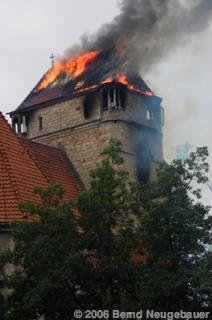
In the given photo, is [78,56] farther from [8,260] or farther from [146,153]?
[8,260]

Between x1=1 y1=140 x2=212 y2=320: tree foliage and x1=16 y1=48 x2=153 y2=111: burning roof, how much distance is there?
45.4 feet

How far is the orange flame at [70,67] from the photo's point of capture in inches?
1439

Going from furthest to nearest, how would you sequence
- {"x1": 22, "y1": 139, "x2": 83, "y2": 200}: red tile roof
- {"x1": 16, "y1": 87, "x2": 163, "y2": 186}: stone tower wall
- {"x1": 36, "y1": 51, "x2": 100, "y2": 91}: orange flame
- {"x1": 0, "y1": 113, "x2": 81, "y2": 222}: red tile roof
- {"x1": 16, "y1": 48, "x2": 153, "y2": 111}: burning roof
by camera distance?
{"x1": 36, "y1": 51, "x2": 100, "y2": 91}: orange flame, {"x1": 16, "y1": 48, "x2": 153, "y2": 111}: burning roof, {"x1": 16, "y1": 87, "x2": 163, "y2": 186}: stone tower wall, {"x1": 22, "y1": 139, "x2": 83, "y2": 200}: red tile roof, {"x1": 0, "y1": 113, "x2": 81, "y2": 222}: red tile roof

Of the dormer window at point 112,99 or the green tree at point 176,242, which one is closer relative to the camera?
the green tree at point 176,242

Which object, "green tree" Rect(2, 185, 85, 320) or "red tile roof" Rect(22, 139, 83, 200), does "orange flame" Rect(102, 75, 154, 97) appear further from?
"green tree" Rect(2, 185, 85, 320)

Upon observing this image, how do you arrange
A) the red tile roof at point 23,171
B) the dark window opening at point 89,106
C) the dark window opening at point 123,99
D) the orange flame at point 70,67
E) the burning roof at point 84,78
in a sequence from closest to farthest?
1. the red tile roof at point 23,171
2. the dark window opening at point 123,99
3. the dark window opening at point 89,106
4. the burning roof at point 84,78
5. the orange flame at point 70,67

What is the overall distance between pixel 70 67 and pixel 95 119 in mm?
4161

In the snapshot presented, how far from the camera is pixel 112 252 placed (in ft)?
66.0

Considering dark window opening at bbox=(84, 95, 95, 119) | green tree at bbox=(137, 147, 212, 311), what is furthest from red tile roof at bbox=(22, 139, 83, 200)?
green tree at bbox=(137, 147, 212, 311)

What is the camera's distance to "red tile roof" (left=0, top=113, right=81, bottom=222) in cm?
2547

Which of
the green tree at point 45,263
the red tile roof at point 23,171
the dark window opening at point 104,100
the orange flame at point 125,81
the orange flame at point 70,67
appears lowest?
the green tree at point 45,263

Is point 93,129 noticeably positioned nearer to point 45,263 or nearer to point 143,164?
point 143,164

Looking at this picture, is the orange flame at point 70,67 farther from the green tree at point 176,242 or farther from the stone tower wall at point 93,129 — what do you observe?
the green tree at point 176,242

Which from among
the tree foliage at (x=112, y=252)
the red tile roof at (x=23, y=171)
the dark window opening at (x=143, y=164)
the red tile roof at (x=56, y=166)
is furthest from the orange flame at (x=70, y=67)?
the tree foliage at (x=112, y=252)
